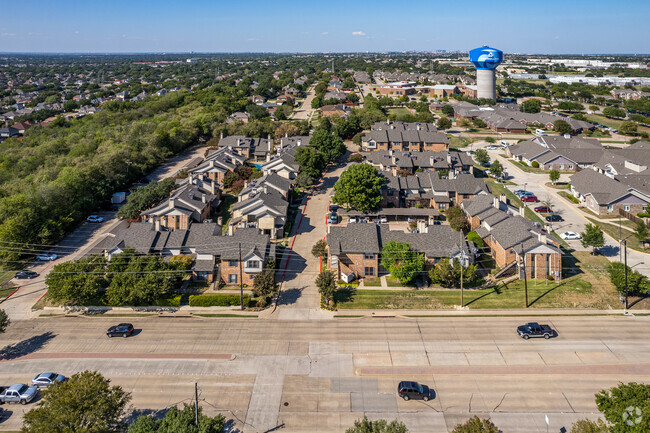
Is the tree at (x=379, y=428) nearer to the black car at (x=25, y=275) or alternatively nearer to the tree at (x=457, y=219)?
the tree at (x=457, y=219)

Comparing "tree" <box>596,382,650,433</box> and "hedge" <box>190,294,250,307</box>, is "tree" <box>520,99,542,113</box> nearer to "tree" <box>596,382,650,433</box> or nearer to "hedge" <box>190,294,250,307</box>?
"hedge" <box>190,294,250,307</box>

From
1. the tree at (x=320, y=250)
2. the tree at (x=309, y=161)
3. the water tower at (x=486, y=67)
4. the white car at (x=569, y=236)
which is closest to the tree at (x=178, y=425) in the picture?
the tree at (x=320, y=250)

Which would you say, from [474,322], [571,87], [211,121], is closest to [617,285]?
[474,322]

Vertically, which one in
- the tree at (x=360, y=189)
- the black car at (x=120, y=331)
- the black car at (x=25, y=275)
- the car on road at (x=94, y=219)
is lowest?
the black car at (x=120, y=331)

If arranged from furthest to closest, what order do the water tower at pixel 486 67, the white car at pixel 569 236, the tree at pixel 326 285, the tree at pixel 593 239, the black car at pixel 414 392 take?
the water tower at pixel 486 67 → the white car at pixel 569 236 → the tree at pixel 593 239 → the tree at pixel 326 285 → the black car at pixel 414 392

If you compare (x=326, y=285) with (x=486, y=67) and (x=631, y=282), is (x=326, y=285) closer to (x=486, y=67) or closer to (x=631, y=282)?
(x=631, y=282)

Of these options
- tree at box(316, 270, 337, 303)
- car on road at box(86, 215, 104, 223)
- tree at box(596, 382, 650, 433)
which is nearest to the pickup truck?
tree at box(596, 382, 650, 433)

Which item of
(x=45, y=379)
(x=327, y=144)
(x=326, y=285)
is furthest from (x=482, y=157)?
(x=45, y=379)
